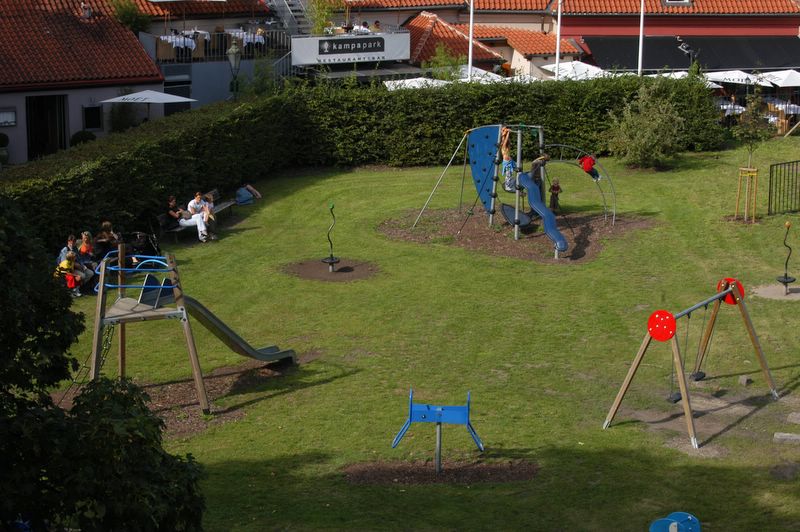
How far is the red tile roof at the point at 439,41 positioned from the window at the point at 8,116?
47.5 ft

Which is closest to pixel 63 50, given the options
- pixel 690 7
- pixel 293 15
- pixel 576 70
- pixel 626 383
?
pixel 293 15

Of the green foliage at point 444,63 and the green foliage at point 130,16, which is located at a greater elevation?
the green foliage at point 130,16

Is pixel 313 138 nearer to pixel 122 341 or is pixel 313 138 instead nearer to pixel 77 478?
pixel 122 341

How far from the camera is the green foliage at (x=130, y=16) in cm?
3669

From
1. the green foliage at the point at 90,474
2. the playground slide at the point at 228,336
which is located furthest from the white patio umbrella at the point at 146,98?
the green foliage at the point at 90,474

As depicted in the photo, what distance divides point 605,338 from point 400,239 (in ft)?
25.4

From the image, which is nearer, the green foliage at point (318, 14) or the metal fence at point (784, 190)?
the metal fence at point (784, 190)

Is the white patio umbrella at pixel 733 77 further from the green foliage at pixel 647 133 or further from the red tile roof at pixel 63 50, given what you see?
the red tile roof at pixel 63 50

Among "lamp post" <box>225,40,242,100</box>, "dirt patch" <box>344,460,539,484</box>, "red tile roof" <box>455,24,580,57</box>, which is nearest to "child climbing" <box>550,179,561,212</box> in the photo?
"lamp post" <box>225,40,242,100</box>

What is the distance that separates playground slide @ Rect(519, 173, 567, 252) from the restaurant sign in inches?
577

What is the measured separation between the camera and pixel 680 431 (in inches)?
594

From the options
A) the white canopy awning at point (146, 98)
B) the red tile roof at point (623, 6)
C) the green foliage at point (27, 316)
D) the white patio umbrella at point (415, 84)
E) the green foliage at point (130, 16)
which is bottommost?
the green foliage at point (27, 316)

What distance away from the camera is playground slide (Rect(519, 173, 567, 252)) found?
24031 millimetres

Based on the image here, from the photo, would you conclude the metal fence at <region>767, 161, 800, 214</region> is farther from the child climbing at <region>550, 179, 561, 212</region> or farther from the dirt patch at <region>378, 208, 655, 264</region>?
the child climbing at <region>550, 179, 561, 212</region>
